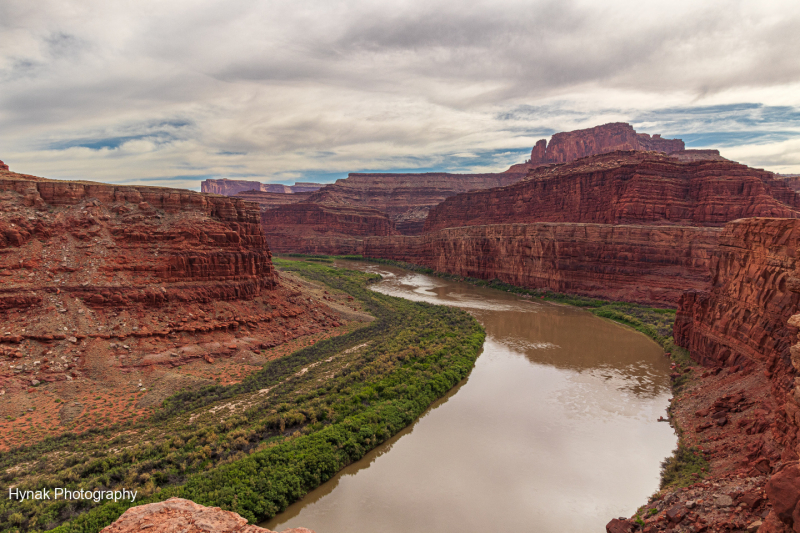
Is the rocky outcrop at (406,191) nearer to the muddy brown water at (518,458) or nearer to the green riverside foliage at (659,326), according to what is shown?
the green riverside foliage at (659,326)

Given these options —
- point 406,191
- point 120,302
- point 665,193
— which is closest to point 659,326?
point 665,193

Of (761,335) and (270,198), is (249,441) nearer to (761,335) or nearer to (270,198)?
(761,335)

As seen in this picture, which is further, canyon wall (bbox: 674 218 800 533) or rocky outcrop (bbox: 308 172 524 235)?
rocky outcrop (bbox: 308 172 524 235)

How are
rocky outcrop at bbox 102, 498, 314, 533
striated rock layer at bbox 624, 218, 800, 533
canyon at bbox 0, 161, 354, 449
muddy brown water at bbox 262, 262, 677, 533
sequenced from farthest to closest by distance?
1. canyon at bbox 0, 161, 354, 449
2. muddy brown water at bbox 262, 262, 677, 533
3. striated rock layer at bbox 624, 218, 800, 533
4. rocky outcrop at bbox 102, 498, 314, 533

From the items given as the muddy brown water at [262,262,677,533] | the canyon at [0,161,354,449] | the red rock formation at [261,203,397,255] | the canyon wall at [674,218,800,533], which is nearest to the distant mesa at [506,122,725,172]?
Result: the red rock formation at [261,203,397,255]

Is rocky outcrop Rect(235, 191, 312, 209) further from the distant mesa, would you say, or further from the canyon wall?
the canyon wall

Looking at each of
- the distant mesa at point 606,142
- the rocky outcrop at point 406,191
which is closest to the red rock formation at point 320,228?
the rocky outcrop at point 406,191
